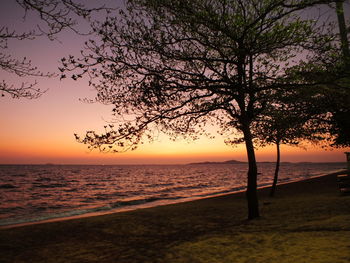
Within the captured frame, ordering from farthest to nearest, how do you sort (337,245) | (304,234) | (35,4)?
(304,234) < (337,245) < (35,4)

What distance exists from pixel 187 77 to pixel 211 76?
120cm

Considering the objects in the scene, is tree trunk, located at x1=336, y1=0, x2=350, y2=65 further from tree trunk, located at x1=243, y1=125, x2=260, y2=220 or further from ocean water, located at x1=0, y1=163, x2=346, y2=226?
ocean water, located at x1=0, y1=163, x2=346, y2=226

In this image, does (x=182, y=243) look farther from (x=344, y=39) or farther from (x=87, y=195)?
(x=87, y=195)

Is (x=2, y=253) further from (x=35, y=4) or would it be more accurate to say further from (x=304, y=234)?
(x=304, y=234)

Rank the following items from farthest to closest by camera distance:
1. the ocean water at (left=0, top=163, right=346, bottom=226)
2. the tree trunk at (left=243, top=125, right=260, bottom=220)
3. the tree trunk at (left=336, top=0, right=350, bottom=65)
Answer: the ocean water at (left=0, top=163, right=346, bottom=226), the tree trunk at (left=243, top=125, right=260, bottom=220), the tree trunk at (left=336, top=0, right=350, bottom=65)

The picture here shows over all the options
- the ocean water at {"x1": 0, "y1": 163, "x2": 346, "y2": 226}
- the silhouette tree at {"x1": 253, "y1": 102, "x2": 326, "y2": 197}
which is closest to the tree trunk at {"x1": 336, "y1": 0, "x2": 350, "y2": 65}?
the silhouette tree at {"x1": 253, "y1": 102, "x2": 326, "y2": 197}

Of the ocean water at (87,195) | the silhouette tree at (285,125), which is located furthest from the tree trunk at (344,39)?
the ocean water at (87,195)

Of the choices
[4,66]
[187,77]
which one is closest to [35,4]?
[4,66]

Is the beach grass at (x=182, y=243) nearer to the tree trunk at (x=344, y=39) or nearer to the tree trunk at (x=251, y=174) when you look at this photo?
the tree trunk at (x=251, y=174)

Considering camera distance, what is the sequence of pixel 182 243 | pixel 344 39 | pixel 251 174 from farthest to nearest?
pixel 251 174, pixel 344 39, pixel 182 243

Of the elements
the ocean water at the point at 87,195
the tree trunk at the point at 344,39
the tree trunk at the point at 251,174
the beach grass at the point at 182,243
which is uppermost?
the tree trunk at the point at 344,39

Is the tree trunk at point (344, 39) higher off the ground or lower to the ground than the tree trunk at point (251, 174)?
higher

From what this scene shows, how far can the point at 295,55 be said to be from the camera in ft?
37.1

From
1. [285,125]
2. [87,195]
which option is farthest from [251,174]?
[87,195]
